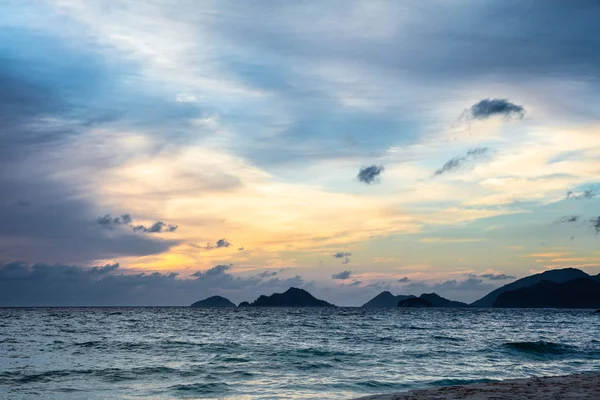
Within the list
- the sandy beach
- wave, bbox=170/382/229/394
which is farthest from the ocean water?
the sandy beach

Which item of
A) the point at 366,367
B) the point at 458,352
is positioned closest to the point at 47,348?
the point at 366,367

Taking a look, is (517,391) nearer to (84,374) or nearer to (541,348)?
(84,374)

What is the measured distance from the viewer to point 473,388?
74.9ft

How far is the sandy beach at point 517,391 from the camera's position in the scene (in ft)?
65.7

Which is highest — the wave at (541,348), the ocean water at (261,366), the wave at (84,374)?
the wave at (84,374)

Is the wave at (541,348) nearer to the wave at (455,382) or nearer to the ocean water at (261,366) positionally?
the ocean water at (261,366)

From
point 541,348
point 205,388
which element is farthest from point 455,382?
point 541,348

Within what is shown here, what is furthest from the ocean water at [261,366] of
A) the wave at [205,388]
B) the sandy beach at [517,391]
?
the sandy beach at [517,391]

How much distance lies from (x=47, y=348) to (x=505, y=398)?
45189 mm

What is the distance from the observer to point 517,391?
21.4m

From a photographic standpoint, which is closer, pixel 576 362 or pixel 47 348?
pixel 576 362

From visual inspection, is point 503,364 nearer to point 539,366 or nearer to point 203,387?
point 539,366

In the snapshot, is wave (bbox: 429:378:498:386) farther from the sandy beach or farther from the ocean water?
the sandy beach

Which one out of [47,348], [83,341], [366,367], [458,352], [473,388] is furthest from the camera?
[83,341]
